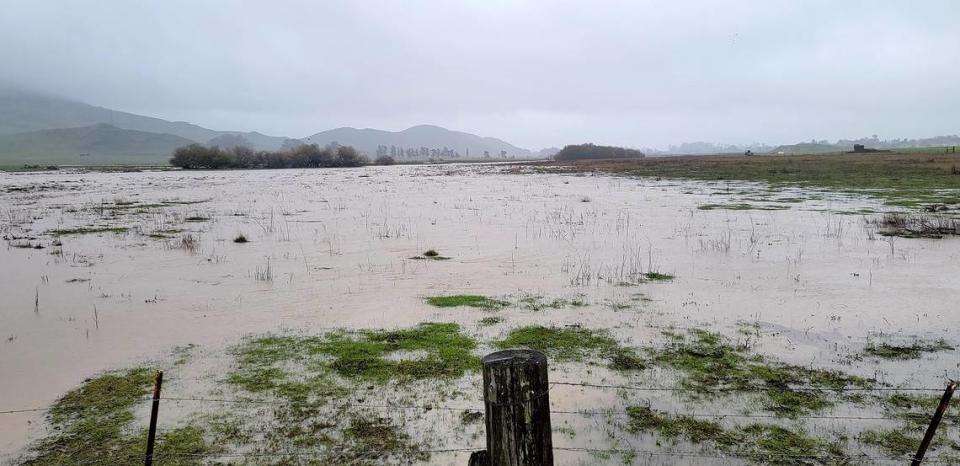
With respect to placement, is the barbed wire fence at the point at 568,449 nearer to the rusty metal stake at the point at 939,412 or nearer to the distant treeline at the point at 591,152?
the rusty metal stake at the point at 939,412

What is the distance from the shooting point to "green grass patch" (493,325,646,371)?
7.75 metres

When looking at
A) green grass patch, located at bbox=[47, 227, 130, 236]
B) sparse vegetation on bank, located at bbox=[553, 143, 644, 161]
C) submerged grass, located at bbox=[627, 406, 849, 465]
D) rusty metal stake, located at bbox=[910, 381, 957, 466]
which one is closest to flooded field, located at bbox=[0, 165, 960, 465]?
submerged grass, located at bbox=[627, 406, 849, 465]

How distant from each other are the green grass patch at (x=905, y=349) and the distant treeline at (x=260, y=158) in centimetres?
9521

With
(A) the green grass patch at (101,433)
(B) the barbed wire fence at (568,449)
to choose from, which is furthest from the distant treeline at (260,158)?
(B) the barbed wire fence at (568,449)

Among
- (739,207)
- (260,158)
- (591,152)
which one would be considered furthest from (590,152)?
(739,207)

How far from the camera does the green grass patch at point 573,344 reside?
775cm

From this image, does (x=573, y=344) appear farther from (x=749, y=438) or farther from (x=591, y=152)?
(x=591, y=152)

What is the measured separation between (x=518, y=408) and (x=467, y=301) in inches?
301

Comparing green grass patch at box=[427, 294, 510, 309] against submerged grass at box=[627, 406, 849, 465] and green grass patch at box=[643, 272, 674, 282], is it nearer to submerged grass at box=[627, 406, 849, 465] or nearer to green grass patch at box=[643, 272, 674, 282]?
green grass patch at box=[643, 272, 674, 282]

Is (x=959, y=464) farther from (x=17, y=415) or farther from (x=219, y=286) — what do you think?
(x=219, y=286)

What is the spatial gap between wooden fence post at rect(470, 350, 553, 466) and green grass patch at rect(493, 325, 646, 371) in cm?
439

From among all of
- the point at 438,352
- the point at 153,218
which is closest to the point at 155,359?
the point at 438,352

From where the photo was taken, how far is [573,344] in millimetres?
8359

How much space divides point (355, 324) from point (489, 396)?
6720 mm
